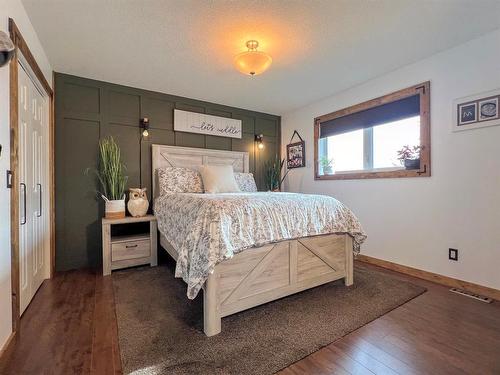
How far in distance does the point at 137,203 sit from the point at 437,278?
3.51 metres

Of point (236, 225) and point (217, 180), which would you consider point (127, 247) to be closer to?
point (217, 180)

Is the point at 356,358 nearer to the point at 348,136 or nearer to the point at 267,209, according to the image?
the point at 267,209

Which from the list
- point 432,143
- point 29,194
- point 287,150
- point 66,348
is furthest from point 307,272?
point 287,150

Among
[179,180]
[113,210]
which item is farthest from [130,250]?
[179,180]

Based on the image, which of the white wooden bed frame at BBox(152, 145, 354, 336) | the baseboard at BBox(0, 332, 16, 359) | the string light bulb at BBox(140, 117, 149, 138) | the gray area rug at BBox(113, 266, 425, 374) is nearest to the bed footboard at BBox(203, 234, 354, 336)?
the white wooden bed frame at BBox(152, 145, 354, 336)

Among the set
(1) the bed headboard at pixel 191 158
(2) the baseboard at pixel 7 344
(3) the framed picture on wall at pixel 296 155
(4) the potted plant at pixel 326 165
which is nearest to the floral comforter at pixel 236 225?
(2) the baseboard at pixel 7 344

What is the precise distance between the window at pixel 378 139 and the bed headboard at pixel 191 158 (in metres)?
1.32

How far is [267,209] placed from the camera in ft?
6.04

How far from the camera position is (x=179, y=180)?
10.6ft

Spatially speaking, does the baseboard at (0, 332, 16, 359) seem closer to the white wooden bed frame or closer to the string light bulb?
the white wooden bed frame

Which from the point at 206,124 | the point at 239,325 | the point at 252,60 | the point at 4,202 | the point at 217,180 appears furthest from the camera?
the point at 206,124

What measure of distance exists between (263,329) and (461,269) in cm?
208

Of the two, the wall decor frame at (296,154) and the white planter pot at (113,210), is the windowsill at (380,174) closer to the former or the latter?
the wall decor frame at (296,154)

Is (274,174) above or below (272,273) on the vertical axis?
above
